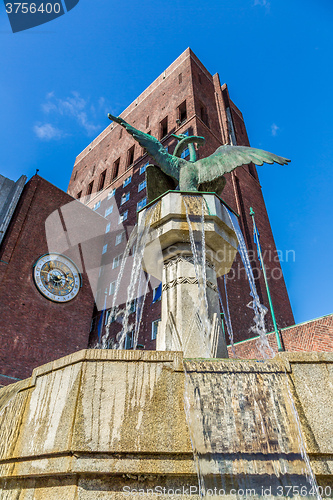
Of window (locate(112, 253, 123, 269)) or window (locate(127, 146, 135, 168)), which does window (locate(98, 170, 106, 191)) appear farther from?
window (locate(112, 253, 123, 269))

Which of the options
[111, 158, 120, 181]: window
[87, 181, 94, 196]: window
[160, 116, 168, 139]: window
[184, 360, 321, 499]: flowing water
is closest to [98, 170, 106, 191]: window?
[87, 181, 94, 196]: window

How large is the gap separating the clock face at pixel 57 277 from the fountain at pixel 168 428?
18.4m

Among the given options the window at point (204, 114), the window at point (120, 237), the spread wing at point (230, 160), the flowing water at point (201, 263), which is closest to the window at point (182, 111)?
the window at point (204, 114)

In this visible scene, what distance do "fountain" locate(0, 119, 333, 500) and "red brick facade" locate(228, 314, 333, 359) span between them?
1162 cm

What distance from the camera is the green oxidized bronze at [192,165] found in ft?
19.1

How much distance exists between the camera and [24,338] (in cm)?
1812

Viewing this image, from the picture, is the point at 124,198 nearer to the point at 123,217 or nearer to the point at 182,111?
the point at 123,217

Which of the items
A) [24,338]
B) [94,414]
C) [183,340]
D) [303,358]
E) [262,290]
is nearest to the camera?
[94,414]

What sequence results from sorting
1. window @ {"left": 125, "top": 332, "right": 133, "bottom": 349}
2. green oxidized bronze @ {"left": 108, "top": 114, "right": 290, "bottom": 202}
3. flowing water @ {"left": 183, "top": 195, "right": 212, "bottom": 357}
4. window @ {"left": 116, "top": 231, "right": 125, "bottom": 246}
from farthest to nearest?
1. window @ {"left": 116, "top": 231, "right": 125, "bottom": 246}
2. window @ {"left": 125, "top": 332, "right": 133, "bottom": 349}
3. green oxidized bronze @ {"left": 108, "top": 114, "right": 290, "bottom": 202}
4. flowing water @ {"left": 183, "top": 195, "right": 212, "bottom": 357}

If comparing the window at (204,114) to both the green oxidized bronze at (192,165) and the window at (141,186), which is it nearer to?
the window at (141,186)

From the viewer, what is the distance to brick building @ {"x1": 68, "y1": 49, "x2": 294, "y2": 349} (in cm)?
2302

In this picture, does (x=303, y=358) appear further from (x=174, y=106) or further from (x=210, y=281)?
(x=174, y=106)

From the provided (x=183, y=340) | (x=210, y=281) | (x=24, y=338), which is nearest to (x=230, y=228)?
(x=210, y=281)

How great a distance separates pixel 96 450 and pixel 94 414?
0.81 feet
